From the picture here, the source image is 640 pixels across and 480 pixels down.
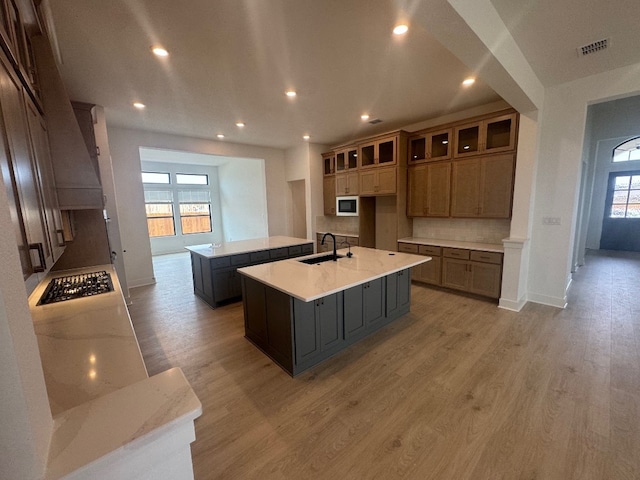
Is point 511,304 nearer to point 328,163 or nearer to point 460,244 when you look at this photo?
point 460,244

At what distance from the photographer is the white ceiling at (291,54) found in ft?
6.47

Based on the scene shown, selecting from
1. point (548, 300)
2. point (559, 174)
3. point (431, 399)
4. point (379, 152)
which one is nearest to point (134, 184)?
point (379, 152)

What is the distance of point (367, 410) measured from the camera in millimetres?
1984

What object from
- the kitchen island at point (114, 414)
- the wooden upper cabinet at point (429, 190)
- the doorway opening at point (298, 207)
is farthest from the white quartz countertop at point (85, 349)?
the doorway opening at point (298, 207)

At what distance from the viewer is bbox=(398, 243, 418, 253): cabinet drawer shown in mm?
4595

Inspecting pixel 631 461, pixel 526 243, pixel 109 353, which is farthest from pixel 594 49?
pixel 109 353

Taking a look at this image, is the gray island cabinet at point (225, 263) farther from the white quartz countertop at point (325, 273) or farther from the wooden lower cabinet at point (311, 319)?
the white quartz countertop at point (325, 273)

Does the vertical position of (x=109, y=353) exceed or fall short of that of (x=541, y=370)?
it exceeds it

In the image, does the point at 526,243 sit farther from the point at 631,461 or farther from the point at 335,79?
the point at 335,79

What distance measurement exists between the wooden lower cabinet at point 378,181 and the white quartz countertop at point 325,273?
1.87 m

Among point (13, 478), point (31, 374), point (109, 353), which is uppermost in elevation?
point (31, 374)

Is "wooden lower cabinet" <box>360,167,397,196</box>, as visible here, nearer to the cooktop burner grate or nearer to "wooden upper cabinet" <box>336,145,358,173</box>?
"wooden upper cabinet" <box>336,145,358,173</box>

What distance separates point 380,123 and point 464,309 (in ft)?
11.3

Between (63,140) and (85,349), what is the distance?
56.0 inches
